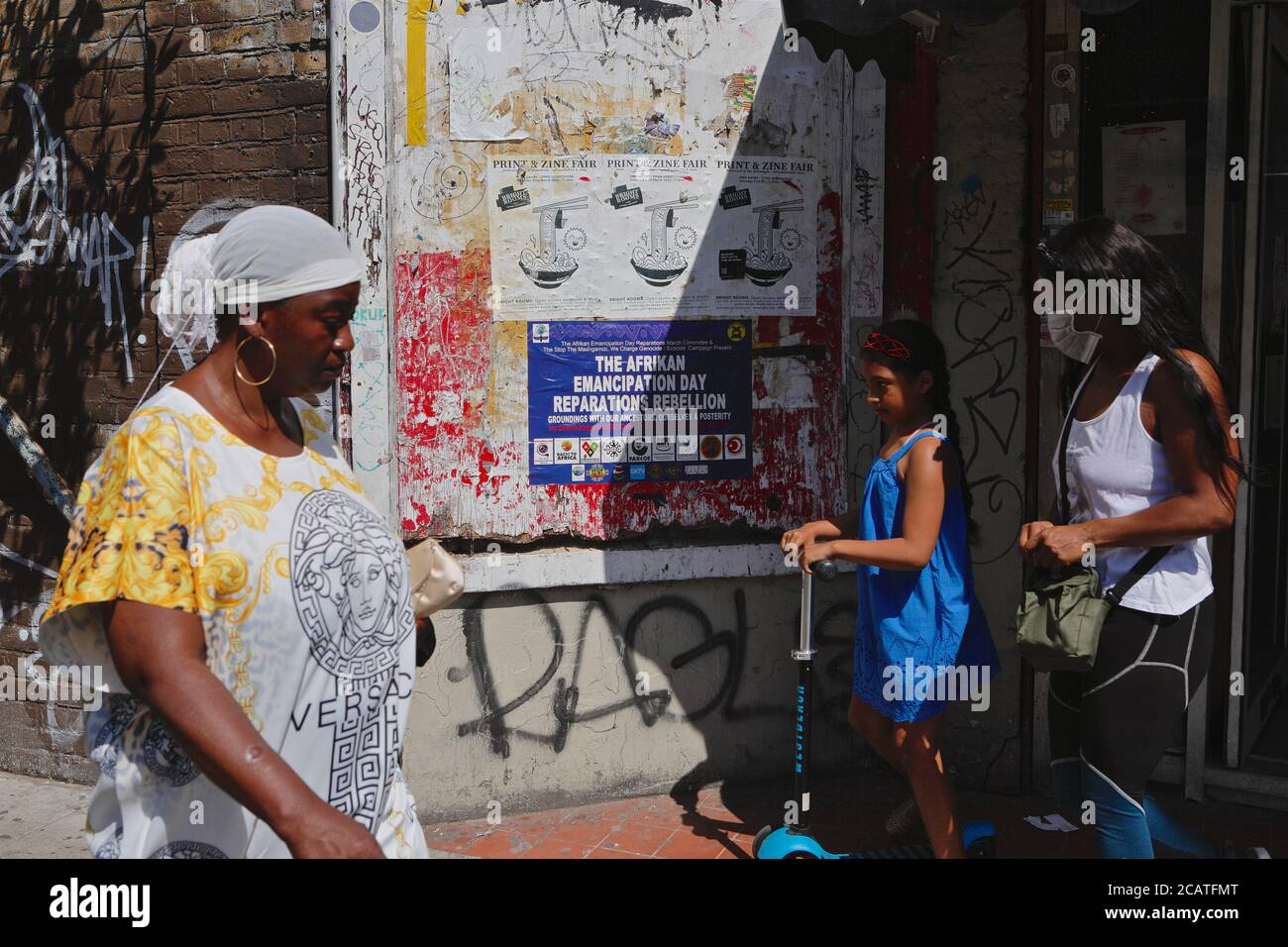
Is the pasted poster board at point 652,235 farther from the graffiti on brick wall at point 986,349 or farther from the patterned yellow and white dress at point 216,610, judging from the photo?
the patterned yellow and white dress at point 216,610

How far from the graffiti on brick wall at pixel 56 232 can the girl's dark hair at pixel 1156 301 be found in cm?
370

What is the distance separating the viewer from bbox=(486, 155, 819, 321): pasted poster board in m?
4.67

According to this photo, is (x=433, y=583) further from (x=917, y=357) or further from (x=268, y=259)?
(x=917, y=357)

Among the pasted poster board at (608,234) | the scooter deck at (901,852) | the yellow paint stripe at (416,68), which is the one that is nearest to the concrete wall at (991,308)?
the pasted poster board at (608,234)

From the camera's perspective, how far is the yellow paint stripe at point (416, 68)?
4.51 m

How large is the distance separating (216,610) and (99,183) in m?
3.70

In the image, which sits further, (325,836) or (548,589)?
(548,589)

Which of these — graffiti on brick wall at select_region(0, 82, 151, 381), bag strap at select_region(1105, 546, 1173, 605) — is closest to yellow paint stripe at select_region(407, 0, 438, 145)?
graffiti on brick wall at select_region(0, 82, 151, 381)

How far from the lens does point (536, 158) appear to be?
15.3 feet

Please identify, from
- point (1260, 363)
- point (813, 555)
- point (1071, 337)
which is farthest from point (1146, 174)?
point (813, 555)

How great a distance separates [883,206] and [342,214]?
7.45 feet

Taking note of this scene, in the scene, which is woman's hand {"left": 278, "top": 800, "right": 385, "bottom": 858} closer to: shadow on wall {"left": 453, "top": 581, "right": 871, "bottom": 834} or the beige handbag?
the beige handbag

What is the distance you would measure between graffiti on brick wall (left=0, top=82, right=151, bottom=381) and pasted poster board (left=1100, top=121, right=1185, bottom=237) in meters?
4.03

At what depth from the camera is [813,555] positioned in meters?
3.70
